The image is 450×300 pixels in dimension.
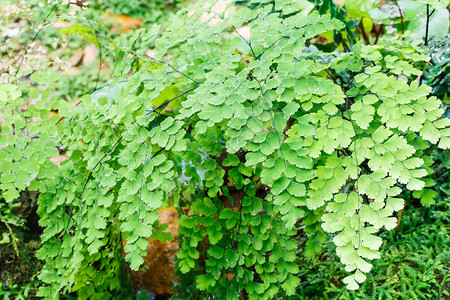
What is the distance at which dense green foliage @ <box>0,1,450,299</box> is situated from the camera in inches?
42.2

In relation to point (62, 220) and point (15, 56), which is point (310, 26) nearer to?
point (62, 220)

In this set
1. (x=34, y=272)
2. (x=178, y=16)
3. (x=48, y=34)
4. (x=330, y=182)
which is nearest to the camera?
(x=330, y=182)

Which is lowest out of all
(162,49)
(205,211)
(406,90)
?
(205,211)

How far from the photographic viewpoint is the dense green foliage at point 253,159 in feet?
3.51

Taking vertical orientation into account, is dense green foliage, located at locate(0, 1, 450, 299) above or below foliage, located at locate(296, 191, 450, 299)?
above

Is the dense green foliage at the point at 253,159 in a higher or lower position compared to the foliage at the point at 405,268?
higher

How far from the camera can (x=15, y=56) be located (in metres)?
1.78

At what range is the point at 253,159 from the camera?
109cm

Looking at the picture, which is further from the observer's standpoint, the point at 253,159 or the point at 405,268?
the point at 405,268

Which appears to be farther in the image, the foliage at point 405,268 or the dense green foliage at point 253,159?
the foliage at point 405,268

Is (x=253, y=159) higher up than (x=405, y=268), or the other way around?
(x=253, y=159)

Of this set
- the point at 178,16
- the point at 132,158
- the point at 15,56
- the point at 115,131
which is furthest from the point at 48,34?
the point at 132,158

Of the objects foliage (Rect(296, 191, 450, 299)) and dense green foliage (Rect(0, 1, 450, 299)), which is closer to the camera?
dense green foliage (Rect(0, 1, 450, 299))

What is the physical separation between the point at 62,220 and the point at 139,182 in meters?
0.45
